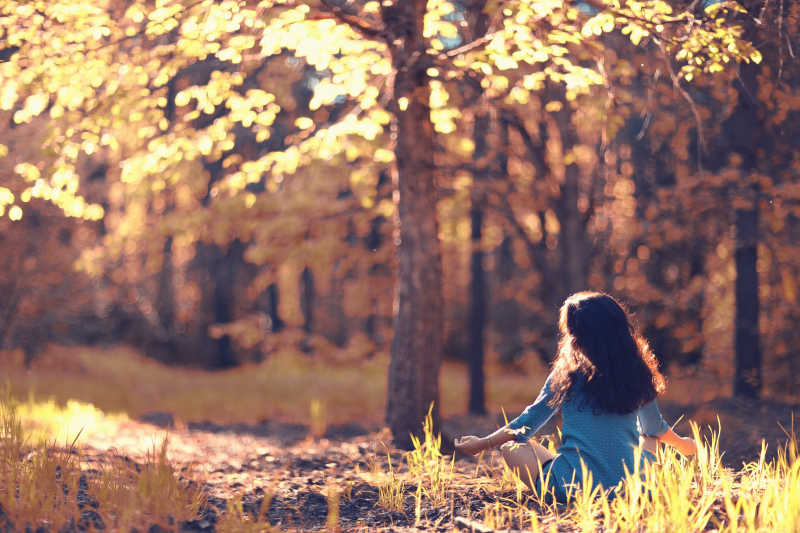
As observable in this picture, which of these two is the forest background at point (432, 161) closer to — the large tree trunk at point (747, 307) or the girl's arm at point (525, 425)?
the large tree trunk at point (747, 307)

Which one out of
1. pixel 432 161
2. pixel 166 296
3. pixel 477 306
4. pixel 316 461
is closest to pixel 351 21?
pixel 432 161

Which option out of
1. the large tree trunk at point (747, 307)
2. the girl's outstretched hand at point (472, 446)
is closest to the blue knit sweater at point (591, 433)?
the girl's outstretched hand at point (472, 446)

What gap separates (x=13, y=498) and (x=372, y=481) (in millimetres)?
2298

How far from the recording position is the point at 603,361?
4.24 meters

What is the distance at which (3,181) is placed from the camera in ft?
35.4

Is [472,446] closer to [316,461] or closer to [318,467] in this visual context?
[318,467]

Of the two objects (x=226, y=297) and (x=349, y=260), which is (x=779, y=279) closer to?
(x=349, y=260)

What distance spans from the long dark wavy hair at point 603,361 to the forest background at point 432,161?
2.50m

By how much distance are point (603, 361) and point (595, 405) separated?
26 centimetres

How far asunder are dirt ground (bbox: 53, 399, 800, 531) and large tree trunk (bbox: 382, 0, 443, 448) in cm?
40

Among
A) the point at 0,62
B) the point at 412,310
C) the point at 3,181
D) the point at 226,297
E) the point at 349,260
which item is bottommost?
the point at 226,297

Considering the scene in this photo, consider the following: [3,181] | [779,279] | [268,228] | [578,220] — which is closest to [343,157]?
[268,228]

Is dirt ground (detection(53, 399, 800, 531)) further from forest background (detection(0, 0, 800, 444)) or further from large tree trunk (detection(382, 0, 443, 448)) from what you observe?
forest background (detection(0, 0, 800, 444))

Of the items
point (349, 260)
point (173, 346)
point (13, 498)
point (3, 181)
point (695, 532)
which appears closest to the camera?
point (695, 532)
